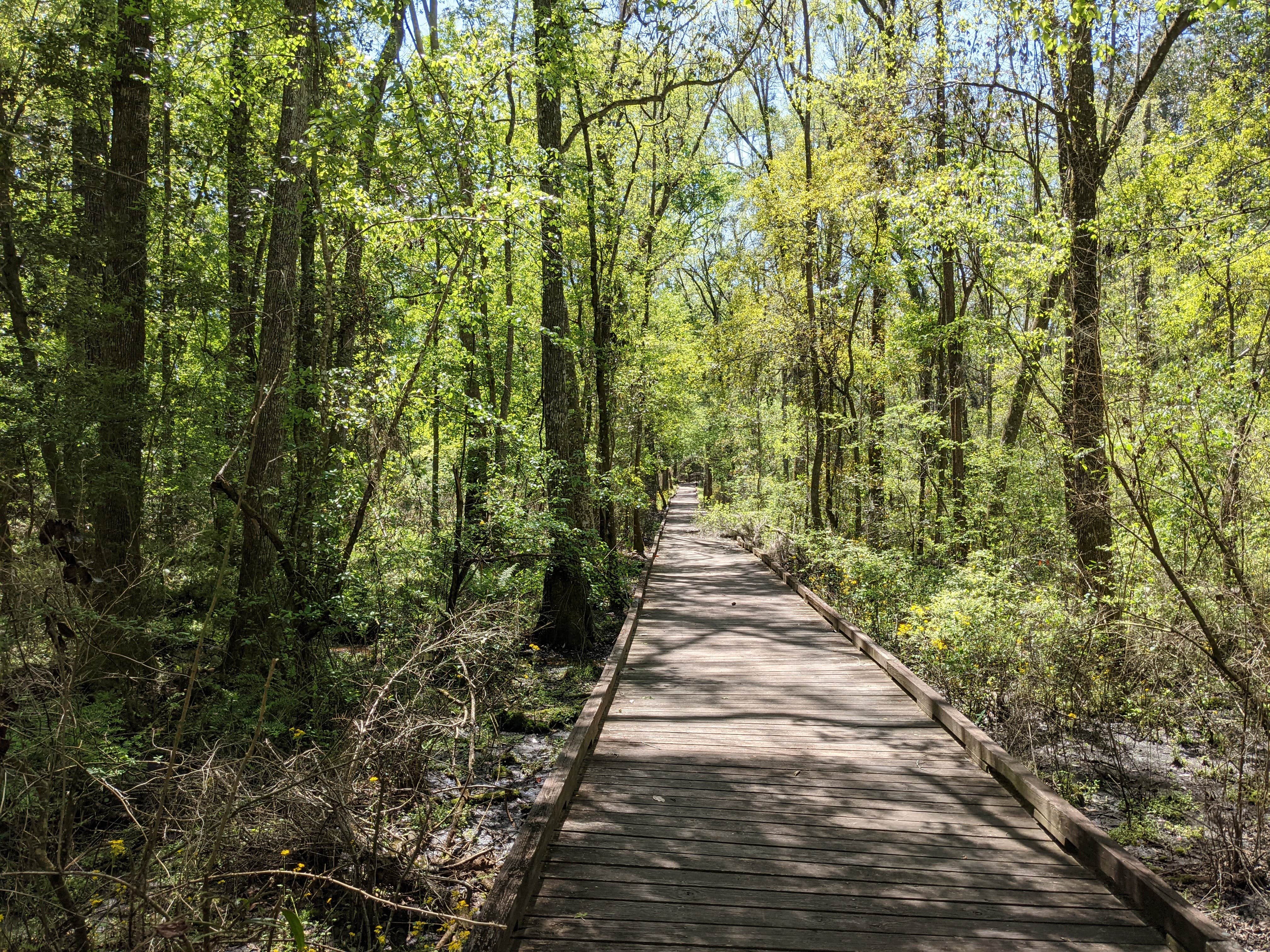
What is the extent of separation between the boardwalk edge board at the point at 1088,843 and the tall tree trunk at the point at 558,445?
184 inches

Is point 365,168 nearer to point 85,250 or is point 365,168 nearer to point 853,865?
point 85,250

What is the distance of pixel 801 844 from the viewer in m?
4.20

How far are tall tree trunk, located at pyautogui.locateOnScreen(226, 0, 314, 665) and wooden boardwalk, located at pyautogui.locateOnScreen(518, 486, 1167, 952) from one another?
4.08m

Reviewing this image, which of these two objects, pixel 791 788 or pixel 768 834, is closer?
pixel 768 834

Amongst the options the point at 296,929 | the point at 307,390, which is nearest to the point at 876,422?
the point at 307,390

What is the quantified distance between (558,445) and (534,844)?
6.55m

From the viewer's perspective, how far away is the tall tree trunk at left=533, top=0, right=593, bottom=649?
944 centimetres

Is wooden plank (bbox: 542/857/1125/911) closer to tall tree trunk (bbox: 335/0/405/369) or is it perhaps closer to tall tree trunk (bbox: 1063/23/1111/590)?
tall tree trunk (bbox: 1063/23/1111/590)

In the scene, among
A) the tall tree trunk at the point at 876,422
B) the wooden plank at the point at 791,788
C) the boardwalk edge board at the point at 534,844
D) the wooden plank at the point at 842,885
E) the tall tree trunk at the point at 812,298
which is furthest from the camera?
the tall tree trunk at the point at 812,298

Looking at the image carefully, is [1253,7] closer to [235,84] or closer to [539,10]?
[539,10]

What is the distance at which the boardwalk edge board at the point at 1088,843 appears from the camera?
314 centimetres

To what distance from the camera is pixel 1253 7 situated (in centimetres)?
787

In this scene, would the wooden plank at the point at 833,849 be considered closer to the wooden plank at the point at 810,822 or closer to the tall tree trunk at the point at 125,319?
the wooden plank at the point at 810,822

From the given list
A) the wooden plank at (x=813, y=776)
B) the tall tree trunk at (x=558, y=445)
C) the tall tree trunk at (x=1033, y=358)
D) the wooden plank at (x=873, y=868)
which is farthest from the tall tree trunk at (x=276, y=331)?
the tall tree trunk at (x=1033, y=358)
